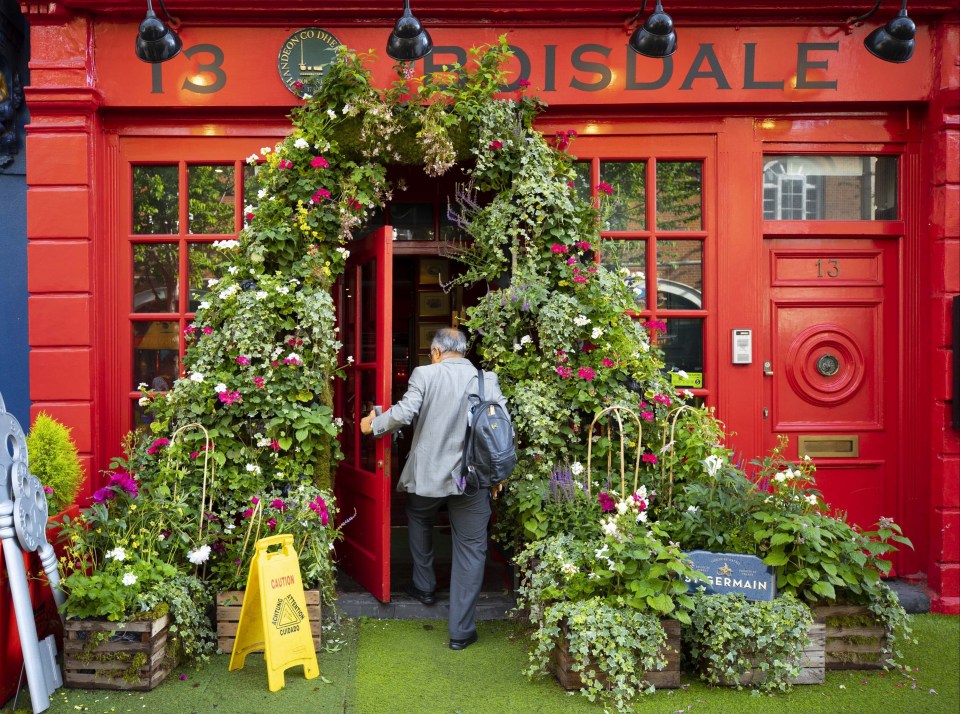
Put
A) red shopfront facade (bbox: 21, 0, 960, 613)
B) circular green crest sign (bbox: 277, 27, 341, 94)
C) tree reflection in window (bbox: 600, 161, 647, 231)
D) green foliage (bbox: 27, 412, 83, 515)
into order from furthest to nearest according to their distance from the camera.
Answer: tree reflection in window (bbox: 600, 161, 647, 231) < circular green crest sign (bbox: 277, 27, 341, 94) < red shopfront facade (bbox: 21, 0, 960, 613) < green foliage (bbox: 27, 412, 83, 515)

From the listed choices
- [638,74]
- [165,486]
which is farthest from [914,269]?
[165,486]

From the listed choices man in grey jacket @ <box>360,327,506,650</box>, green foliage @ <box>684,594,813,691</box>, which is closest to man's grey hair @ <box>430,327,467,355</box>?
man in grey jacket @ <box>360,327,506,650</box>

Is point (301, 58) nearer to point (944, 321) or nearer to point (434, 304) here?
point (434, 304)

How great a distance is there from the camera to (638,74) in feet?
17.6

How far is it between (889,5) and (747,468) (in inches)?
140

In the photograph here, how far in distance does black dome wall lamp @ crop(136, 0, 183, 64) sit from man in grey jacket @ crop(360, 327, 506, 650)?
263 centimetres

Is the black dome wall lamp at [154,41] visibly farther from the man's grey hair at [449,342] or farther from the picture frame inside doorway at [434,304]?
the picture frame inside doorway at [434,304]

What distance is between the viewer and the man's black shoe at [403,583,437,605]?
16.5ft

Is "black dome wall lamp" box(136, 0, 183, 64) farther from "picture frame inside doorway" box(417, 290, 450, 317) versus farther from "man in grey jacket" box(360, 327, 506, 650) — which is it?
"picture frame inside doorway" box(417, 290, 450, 317)

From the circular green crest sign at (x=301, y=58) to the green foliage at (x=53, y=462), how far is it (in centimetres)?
282

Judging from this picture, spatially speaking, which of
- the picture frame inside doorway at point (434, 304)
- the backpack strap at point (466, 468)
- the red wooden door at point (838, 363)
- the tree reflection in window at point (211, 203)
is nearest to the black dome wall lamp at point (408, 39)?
the tree reflection in window at point (211, 203)

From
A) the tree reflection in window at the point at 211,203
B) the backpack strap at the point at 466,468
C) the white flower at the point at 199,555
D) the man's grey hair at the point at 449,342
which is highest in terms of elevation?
the tree reflection in window at the point at 211,203

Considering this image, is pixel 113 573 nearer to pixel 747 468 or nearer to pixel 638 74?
pixel 747 468

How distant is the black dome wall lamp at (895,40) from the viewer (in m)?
4.80
